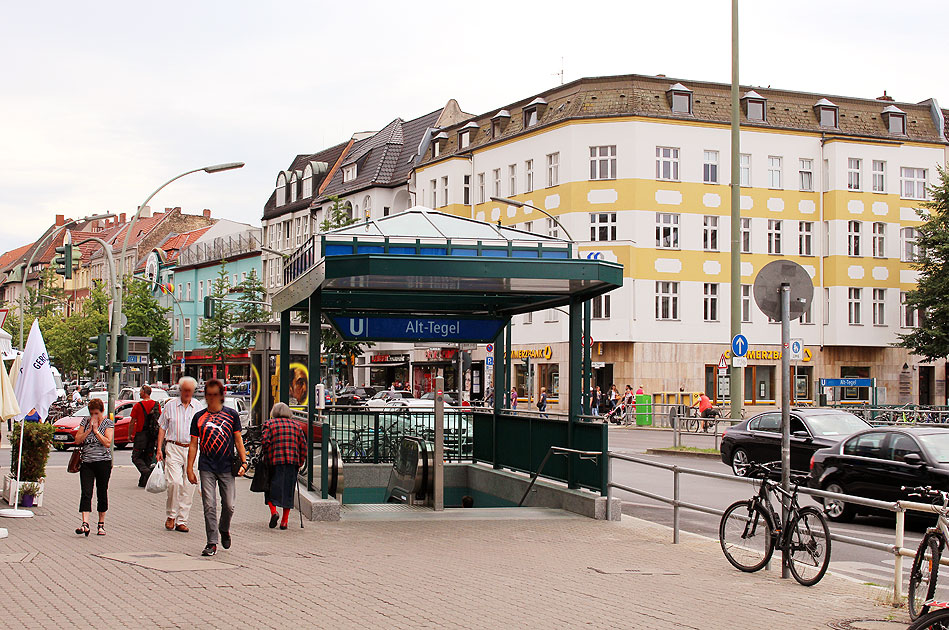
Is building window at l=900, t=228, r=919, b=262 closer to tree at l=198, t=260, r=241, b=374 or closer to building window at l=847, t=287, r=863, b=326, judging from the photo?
building window at l=847, t=287, r=863, b=326

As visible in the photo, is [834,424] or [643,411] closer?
[834,424]

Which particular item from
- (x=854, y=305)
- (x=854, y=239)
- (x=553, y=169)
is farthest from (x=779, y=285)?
(x=854, y=239)

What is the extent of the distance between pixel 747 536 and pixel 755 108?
45.2m

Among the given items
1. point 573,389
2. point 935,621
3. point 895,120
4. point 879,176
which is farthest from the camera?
point 895,120

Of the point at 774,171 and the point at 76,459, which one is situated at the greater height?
the point at 774,171

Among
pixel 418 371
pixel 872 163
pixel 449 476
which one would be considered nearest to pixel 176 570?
pixel 449 476

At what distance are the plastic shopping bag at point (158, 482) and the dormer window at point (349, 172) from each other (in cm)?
5969

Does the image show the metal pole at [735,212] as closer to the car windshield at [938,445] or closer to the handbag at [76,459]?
the car windshield at [938,445]

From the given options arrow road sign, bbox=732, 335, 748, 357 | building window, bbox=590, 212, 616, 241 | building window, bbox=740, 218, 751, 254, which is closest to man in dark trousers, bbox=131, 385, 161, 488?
arrow road sign, bbox=732, 335, 748, 357

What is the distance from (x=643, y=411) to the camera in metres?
47.4

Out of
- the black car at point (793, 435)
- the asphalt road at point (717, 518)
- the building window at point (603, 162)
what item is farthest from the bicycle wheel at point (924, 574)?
the building window at point (603, 162)

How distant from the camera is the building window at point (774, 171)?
52469mm

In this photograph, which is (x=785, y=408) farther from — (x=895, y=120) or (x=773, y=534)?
(x=895, y=120)

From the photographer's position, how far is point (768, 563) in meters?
10.2
